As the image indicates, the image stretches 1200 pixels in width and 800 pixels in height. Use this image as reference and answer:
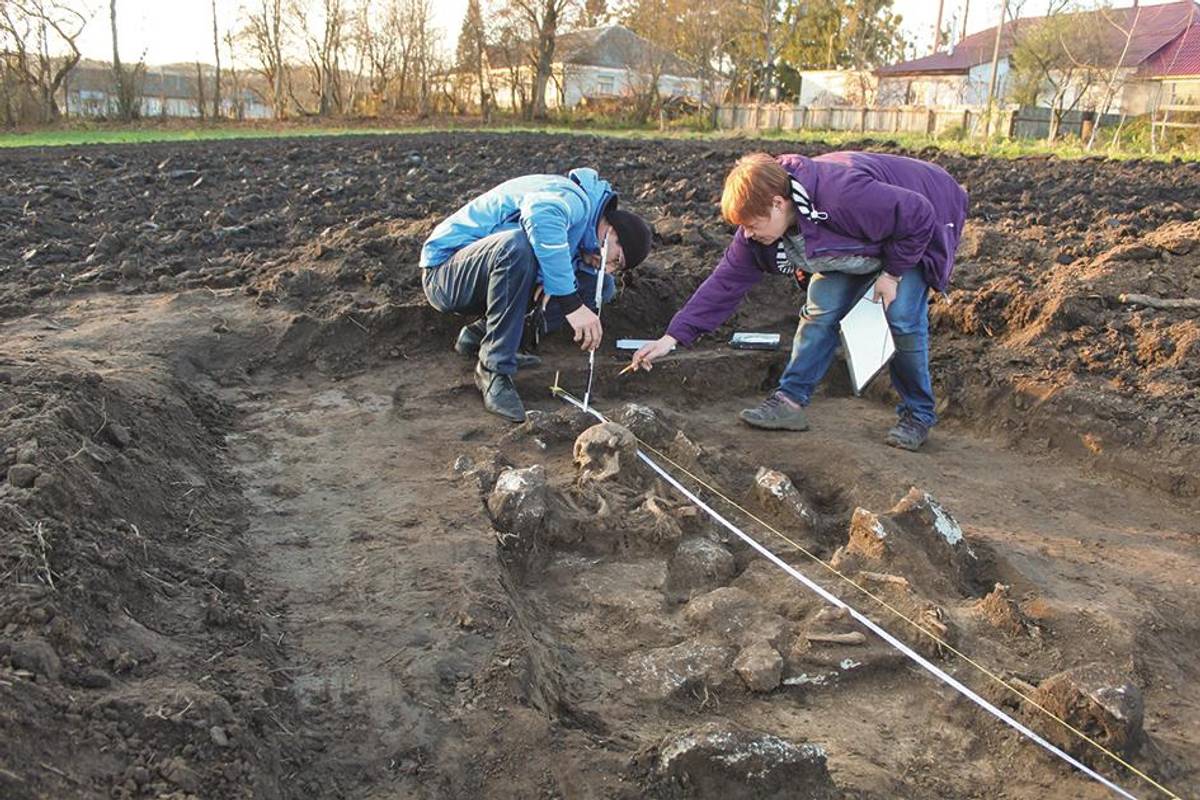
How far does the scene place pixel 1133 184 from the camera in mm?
10266

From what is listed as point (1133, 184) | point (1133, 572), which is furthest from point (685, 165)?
point (1133, 572)

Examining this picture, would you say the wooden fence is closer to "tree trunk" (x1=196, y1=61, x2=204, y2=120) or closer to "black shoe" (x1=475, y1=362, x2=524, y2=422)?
→ "tree trunk" (x1=196, y1=61, x2=204, y2=120)

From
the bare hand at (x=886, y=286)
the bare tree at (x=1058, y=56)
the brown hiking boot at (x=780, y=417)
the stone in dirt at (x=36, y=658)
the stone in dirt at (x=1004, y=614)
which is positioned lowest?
the stone in dirt at (x=1004, y=614)

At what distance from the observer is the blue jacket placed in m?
4.30

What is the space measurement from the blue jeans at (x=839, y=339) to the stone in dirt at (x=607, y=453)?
1.11m

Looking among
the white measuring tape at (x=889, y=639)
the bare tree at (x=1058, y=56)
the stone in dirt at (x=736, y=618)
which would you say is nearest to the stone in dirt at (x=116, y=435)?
the white measuring tape at (x=889, y=639)

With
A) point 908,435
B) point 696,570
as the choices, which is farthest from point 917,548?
point 908,435

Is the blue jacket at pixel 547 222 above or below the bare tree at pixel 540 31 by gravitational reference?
below

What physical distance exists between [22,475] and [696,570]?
2.13 metres

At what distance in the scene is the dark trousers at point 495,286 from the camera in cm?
446

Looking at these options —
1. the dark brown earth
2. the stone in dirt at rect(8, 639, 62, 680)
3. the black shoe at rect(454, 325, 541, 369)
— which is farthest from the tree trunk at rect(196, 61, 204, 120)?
the stone in dirt at rect(8, 639, 62, 680)

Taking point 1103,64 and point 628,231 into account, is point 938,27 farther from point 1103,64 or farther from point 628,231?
point 628,231

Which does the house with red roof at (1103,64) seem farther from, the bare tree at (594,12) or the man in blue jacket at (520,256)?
the man in blue jacket at (520,256)

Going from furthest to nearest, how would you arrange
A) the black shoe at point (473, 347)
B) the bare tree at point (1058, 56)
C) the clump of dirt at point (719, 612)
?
1. the bare tree at point (1058, 56)
2. the black shoe at point (473, 347)
3. the clump of dirt at point (719, 612)
